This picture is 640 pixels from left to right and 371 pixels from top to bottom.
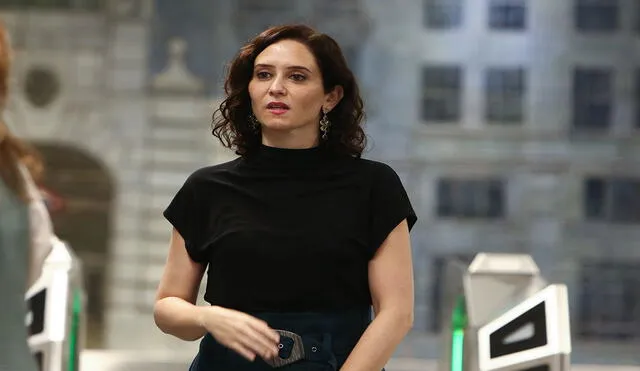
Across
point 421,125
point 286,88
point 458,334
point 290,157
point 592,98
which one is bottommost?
point 458,334

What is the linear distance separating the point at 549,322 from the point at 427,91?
3422mm

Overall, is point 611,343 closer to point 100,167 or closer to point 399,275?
point 100,167

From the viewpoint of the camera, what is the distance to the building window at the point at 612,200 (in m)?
5.71

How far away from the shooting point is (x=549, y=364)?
246 cm

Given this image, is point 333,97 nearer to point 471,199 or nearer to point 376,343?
point 376,343

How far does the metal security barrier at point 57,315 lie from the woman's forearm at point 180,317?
3.83ft

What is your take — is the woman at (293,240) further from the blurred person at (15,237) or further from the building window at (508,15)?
the building window at (508,15)

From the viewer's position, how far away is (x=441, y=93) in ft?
19.0

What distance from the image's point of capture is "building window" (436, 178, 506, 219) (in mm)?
5723

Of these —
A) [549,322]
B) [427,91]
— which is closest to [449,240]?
[427,91]

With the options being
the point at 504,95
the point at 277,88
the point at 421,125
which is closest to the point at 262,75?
the point at 277,88

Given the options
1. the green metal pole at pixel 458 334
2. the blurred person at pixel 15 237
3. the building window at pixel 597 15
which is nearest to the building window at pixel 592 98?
the building window at pixel 597 15

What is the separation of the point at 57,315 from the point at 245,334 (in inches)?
57.1

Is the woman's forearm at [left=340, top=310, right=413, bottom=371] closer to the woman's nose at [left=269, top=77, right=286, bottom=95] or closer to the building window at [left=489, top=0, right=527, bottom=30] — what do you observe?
the woman's nose at [left=269, top=77, right=286, bottom=95]
